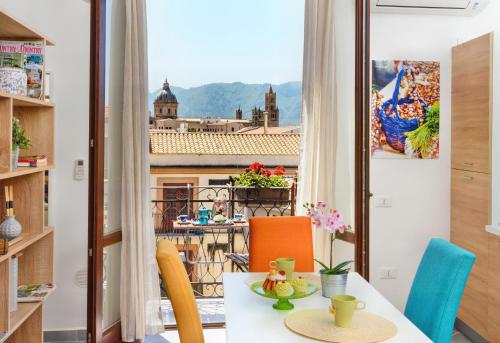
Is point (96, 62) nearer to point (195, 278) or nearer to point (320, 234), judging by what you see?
point (320, 234)

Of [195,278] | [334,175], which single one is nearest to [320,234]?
[334,175]

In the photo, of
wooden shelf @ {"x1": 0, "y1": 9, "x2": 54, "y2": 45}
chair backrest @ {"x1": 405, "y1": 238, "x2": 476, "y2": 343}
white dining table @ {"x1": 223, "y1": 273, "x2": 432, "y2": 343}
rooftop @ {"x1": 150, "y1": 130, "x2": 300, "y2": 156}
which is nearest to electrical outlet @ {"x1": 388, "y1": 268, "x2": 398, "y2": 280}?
white dining table @ {"x1": 223, "y1": 273, "x2": 432, "y2": 343}

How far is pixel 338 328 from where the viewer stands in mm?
1577

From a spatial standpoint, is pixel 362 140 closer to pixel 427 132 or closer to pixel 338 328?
pixel 427 132

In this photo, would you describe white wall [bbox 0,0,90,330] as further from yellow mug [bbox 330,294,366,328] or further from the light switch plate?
yellow mug [bbox 330,294,366,328]

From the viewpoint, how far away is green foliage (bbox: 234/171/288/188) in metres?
5.61

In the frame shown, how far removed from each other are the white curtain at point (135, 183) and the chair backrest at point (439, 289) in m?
1.91

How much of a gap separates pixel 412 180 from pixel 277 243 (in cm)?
152

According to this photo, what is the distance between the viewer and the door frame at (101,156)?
9.12 ft

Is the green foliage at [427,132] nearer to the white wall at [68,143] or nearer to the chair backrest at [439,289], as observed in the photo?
the chair backrest at [439,289]

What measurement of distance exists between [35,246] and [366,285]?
1845 mm

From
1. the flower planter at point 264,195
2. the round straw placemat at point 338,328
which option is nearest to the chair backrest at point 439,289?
the round straw placemat at point 338,328

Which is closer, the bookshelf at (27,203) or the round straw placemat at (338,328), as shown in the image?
the round straw placemat at (338,328)

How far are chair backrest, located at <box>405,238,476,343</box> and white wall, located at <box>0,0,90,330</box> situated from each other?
2.28m
